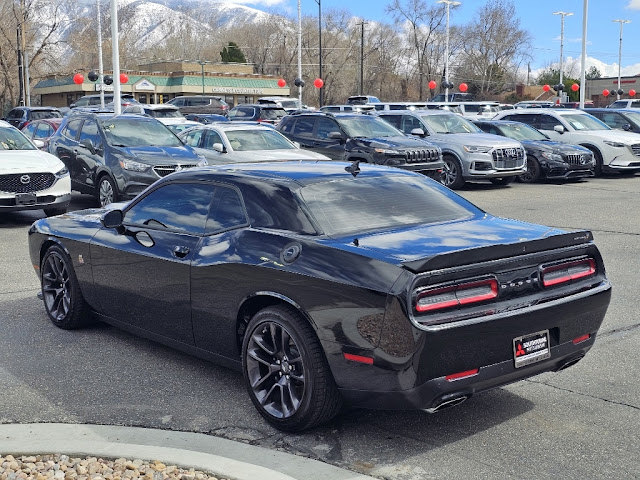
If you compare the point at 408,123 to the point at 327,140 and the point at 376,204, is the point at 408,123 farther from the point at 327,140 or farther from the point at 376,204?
the point at 376,204

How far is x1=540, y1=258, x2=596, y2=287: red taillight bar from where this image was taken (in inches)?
192

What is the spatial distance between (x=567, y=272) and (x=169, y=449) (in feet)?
7.97

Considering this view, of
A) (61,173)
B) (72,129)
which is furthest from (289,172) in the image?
(72,129)

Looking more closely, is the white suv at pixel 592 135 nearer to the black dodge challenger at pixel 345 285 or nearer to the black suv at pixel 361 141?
the black suv at pixel 361 141

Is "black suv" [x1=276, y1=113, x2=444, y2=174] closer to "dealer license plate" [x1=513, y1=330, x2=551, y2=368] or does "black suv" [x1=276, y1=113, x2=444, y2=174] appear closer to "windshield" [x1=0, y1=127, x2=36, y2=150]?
"windshield" [x1=0, y1=127, x2=36, y2=150]

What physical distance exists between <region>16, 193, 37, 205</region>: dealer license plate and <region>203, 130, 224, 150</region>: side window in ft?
14.5

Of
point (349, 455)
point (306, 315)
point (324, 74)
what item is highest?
point (324, 74)

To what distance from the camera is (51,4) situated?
60.8m

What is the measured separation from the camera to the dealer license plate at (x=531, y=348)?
15.3 ft

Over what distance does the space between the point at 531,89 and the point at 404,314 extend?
97.7 meters

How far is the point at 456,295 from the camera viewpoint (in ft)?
14.7

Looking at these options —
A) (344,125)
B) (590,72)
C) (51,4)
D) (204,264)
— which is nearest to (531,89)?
(590,72)

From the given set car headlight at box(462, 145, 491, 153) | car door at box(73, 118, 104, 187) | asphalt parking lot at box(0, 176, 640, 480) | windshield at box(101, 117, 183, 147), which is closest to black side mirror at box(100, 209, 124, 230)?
asphalt parking lot at box(0, 176, 640, 480)

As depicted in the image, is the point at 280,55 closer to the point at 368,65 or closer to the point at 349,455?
the point at 368,65
